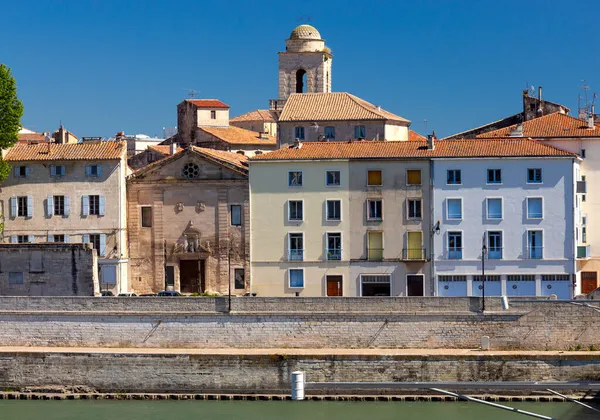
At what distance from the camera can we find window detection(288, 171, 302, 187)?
55031 millimetres

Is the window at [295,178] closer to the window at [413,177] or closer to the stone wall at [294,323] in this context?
the window at [413,177]

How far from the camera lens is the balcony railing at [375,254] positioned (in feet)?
177

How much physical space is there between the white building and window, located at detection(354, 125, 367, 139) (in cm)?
1163

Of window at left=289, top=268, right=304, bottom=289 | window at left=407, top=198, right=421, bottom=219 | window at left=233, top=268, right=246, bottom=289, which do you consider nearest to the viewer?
window at left=407, top=198, right=421, bottom=219

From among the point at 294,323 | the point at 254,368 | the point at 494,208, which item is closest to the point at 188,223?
the point at 294,323

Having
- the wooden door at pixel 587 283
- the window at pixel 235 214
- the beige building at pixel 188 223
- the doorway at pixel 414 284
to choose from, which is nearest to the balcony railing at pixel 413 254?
the doorway at pixel 414 284

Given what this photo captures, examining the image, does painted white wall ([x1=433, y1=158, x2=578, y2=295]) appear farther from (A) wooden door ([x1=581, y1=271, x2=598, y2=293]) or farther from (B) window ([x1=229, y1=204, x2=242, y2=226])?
(B) window ([x1=229, y1=204, x2=242, y2=226])

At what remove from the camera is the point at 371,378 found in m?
45.0

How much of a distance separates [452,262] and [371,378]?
9774 mm

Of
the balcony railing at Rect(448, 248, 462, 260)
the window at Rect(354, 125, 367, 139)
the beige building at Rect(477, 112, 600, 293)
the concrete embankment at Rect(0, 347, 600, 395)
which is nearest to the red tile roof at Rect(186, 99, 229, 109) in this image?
the window at Rect(354, 125, 367, 139)

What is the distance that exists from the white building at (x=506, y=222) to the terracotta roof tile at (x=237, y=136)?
18.2m

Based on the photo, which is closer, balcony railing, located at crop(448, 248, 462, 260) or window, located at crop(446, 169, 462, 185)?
balcony railing, located at crop(448, 248, 462, 260)

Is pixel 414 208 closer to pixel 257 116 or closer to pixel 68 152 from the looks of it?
pixel 68 152

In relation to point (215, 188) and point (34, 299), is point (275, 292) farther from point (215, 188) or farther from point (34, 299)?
point (34, 299)
